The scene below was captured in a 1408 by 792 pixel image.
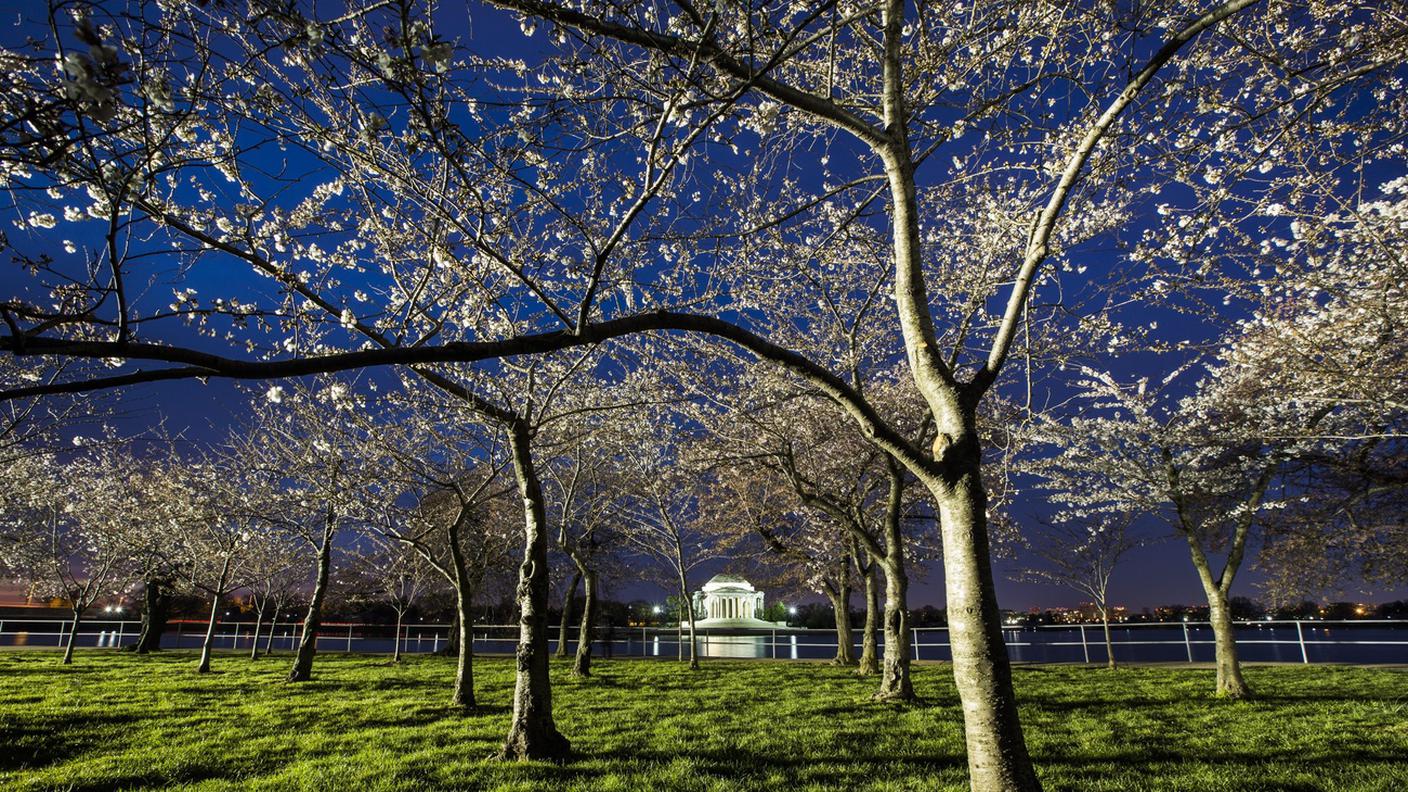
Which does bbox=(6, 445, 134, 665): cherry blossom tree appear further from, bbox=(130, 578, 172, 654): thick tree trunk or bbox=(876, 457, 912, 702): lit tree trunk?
bbox=(876, 457, 912, 702): lit tree trunk

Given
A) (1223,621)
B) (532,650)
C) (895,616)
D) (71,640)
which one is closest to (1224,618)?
(1223,621)

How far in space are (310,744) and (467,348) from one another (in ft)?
22.0

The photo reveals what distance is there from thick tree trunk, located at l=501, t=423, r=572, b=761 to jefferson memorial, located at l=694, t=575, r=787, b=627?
3896 cm

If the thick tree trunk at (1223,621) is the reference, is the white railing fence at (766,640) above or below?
below

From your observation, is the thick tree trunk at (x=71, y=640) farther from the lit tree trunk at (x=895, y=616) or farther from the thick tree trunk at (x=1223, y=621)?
the thick tree trunk at (x=1223, y=621)

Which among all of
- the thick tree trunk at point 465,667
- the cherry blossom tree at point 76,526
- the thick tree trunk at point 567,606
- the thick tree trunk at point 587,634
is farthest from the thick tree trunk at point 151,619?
the thick tree trunk at point 465,667

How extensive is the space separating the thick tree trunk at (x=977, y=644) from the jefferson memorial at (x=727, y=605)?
4247 centimetres

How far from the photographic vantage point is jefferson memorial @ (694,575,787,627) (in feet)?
150

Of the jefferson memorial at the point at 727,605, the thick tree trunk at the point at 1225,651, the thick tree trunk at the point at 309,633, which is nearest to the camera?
the thick tree trunk at the point at 1225,651

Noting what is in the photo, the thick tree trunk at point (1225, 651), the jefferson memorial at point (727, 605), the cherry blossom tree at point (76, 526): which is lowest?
the jefferson memorial at point (727, 605)

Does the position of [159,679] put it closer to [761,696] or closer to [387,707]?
[387,707]

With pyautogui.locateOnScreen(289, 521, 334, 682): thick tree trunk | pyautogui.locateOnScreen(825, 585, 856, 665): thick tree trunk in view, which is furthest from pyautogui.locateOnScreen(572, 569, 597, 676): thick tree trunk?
pyautogui.locateOnScreen(825, 585, 856, 665): thick tree trunk

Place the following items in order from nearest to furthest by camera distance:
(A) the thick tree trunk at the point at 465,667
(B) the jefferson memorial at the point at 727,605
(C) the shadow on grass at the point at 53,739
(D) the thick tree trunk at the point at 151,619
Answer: (C) the shadow on grass at the point at 53,739
(A) the thick tree trunk at the point at 465,667
(D) the thick tree trunk at the point at 151,619
(B) the jefferson memorial at the point at 727,605

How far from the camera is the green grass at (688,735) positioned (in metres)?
5.49
